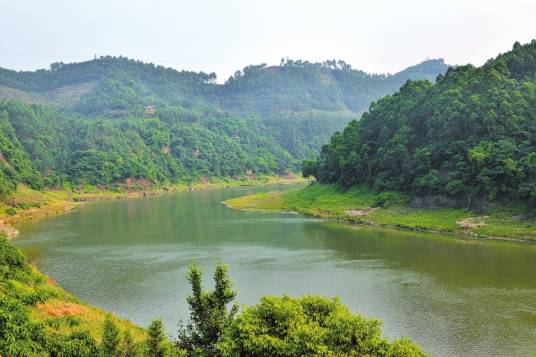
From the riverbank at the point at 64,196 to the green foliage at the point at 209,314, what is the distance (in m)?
52.9

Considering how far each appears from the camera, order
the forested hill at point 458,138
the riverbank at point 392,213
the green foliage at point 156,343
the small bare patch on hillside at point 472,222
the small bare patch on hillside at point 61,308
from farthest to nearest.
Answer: the forested hill at point 458,138 → the small bare patch on hillside at point 472,222 → the riverbank at point 392,213 → the small bare patch on hillside at point 61,308 → the green foliage at point 156,343

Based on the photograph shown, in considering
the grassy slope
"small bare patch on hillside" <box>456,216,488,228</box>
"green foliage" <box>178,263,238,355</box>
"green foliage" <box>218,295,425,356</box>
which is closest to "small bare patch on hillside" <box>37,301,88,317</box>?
the grassy slope

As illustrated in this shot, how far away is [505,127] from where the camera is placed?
72375 mm

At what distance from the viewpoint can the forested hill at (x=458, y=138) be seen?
67.9 m

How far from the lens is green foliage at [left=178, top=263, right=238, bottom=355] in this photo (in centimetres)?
2342

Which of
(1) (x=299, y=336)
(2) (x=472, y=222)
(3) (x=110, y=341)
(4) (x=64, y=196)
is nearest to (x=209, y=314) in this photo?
(3) (x=110, y=341)

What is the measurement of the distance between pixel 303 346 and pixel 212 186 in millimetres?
160389

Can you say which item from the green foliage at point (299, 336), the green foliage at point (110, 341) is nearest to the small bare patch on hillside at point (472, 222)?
the green foliage at point (299, 336)

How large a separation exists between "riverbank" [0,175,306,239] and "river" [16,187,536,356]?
1320cm

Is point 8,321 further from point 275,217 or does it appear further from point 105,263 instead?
point 275,217

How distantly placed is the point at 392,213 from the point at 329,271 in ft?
108

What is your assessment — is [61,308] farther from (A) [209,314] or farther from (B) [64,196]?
(B) [64,196]

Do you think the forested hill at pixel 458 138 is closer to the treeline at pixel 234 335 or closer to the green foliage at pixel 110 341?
the treeline at pixel 234 335

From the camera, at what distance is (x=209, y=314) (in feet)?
78.0
